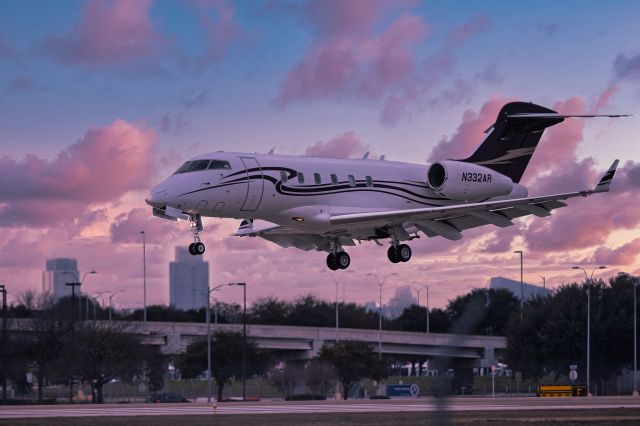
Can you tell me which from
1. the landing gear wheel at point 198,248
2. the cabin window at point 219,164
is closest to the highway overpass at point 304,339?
the cabin window at point 219,164

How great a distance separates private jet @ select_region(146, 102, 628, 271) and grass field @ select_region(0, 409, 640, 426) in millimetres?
5861

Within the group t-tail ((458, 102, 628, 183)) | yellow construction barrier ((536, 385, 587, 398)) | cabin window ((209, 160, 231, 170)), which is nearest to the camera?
cabin window ((209, 160, 231, 170))

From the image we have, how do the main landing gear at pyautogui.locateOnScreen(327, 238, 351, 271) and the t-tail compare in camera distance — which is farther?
the t-tail

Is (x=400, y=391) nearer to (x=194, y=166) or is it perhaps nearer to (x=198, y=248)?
(x=194, y=166)

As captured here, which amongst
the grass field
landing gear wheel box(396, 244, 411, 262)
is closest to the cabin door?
landing gear wheel box(396, 244, 411, 262)

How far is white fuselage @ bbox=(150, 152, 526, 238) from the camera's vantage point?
3503 cm

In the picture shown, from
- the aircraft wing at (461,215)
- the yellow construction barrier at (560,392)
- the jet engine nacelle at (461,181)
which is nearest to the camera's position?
the aircraft wing at (461,215)

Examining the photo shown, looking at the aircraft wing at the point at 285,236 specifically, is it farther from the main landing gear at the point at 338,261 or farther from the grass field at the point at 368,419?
the grass field at the point at 368,419

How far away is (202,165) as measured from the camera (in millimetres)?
35594

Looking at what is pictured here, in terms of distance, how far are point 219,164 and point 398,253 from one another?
8.65 m

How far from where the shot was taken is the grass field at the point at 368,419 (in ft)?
117

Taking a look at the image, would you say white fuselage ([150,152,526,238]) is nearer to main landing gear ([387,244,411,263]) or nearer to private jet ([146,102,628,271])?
private jet ([146,102,628,271])

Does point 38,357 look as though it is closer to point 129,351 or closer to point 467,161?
point 129,351

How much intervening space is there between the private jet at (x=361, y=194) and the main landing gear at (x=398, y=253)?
0.05 metres
